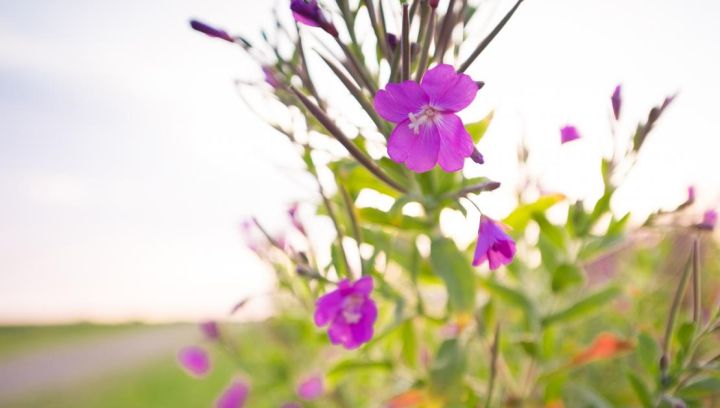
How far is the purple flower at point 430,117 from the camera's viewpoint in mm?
604

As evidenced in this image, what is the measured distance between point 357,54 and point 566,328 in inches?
52.1

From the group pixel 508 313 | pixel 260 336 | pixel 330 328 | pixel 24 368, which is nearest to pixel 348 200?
pixel 330 328

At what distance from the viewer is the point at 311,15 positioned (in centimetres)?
64

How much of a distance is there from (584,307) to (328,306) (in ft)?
1.84

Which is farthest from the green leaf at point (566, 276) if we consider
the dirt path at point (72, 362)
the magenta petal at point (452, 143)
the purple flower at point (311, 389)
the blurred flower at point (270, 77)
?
the dirt path at point (72, 362)

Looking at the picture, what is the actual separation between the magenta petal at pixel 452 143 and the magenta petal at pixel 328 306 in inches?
9.4

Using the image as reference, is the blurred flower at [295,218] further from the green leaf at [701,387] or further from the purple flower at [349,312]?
the green leaf at [701,387]

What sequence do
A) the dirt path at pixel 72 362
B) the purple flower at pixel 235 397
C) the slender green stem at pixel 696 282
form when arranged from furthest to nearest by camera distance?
the dirt path at pixel 72 362 < the purple flower at pixel 235 397 < the slender green stem at pixel 696 282

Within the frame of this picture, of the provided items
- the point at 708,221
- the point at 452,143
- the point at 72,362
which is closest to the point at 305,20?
the point at 452,143

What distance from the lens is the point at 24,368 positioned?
9.41m

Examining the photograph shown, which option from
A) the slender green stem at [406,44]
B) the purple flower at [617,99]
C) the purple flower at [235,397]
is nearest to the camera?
the slender green stem at [406,44]

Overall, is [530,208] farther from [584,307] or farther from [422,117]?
[422,117]

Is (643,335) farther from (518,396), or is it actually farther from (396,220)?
(396,220)

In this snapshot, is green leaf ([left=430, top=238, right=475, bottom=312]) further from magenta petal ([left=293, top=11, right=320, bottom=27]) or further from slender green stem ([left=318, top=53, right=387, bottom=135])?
magenta petal ([left=293, top=11, right=320, bottom=27])
